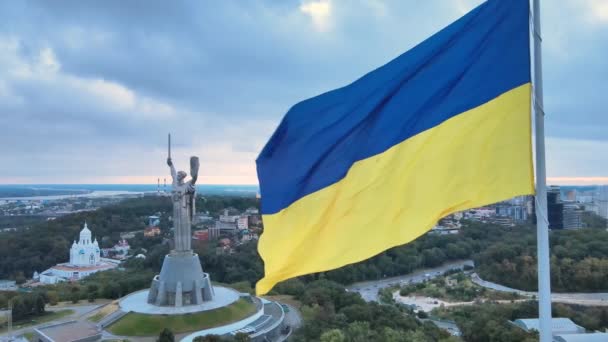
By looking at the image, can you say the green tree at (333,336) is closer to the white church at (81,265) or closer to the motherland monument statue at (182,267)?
the motherland monument statue at (182,267)

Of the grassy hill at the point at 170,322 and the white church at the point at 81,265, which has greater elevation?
the grassy hill at the point at 170,322

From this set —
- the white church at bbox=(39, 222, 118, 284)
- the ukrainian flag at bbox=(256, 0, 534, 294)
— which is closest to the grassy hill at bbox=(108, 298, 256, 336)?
the ukrainian flag at bbox=(256, 0, 534, 294)

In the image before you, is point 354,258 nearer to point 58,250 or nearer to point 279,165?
point 279,165

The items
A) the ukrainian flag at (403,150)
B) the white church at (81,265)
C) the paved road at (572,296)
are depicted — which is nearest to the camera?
the ukrainian flag at (403,150)

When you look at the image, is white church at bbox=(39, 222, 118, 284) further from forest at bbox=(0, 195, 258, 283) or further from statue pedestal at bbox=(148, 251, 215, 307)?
statue pedestal at bbox=(148, 251, 215, 307)

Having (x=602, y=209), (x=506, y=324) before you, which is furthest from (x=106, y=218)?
(x=602, y=209)

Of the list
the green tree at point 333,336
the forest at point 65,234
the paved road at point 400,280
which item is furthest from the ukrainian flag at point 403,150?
the forest at point 65,234

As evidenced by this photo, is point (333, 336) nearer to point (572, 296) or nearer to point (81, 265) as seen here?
point (572, 296)
